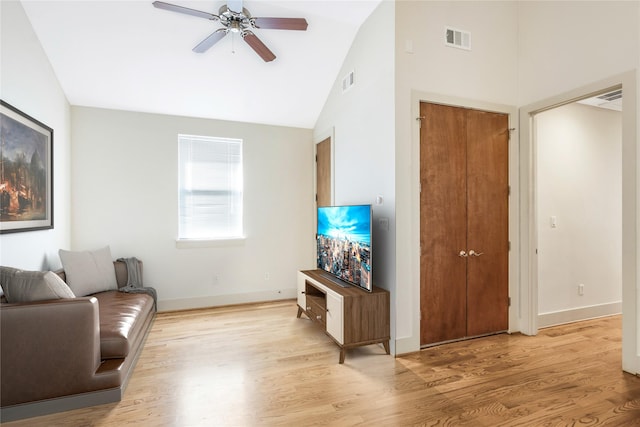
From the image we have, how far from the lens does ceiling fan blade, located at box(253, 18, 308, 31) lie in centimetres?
249

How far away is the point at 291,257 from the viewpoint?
4684 mm

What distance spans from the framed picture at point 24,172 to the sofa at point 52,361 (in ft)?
3.05

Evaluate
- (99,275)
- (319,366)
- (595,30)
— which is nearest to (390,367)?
(319,366)

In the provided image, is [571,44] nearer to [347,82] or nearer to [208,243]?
[347,82]

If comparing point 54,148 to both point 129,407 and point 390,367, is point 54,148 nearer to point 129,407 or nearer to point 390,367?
point 129,407

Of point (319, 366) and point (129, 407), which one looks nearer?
point (129, 407)

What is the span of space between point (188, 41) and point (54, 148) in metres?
1.78

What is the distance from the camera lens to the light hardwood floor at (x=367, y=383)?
1.96m

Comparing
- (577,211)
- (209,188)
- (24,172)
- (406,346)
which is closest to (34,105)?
(24,172)

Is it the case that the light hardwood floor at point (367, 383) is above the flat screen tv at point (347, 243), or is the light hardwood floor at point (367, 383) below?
below

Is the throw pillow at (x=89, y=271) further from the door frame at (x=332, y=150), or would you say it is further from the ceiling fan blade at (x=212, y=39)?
the door frame at (x=332, y=150)

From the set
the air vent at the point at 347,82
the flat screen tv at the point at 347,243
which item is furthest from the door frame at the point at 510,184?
the air vent at the point at 347,82

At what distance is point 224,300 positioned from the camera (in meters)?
4.32

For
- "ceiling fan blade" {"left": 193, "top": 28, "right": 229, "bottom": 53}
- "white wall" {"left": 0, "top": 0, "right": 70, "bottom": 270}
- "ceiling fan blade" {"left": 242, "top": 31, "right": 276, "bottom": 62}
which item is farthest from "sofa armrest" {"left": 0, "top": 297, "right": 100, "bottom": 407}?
"ceiling fan blade" {"left": 242, "top": 31, "right": 276, "bottom": 62}
